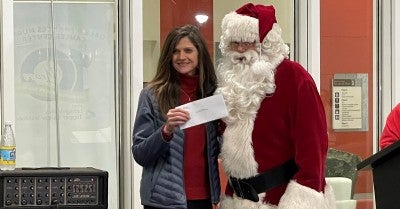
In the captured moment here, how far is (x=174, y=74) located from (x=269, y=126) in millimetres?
508

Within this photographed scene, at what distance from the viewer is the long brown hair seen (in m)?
2.90

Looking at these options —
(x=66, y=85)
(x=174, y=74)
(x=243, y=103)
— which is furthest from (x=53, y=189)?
(x=66, y=85)

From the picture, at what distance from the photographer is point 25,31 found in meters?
4.04

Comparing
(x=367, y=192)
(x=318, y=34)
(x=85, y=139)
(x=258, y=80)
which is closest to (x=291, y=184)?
(x=258, y=80)

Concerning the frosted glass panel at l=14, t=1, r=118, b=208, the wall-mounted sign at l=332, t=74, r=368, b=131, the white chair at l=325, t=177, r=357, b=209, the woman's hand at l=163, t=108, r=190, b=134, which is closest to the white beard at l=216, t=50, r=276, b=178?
the woman's hand at l=163, t=108, r=190, b=134

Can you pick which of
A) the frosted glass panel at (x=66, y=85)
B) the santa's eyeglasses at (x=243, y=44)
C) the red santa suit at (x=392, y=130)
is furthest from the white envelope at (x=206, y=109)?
the frosted glass panel at (x=66, y=85)

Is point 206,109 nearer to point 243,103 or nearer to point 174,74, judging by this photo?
point 243,103

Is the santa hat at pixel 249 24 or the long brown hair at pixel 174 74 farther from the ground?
the santa hat at pixel 249 24

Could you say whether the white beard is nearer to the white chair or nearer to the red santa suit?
the red santa suit

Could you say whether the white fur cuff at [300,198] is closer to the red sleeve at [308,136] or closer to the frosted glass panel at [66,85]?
the red sleeve at [308,136]

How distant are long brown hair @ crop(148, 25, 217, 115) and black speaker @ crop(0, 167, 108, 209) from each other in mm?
455

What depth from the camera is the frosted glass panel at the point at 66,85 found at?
407cm

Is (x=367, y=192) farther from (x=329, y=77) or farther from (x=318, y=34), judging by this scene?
(x=318, y=34)

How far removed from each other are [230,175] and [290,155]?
28 centimetres
